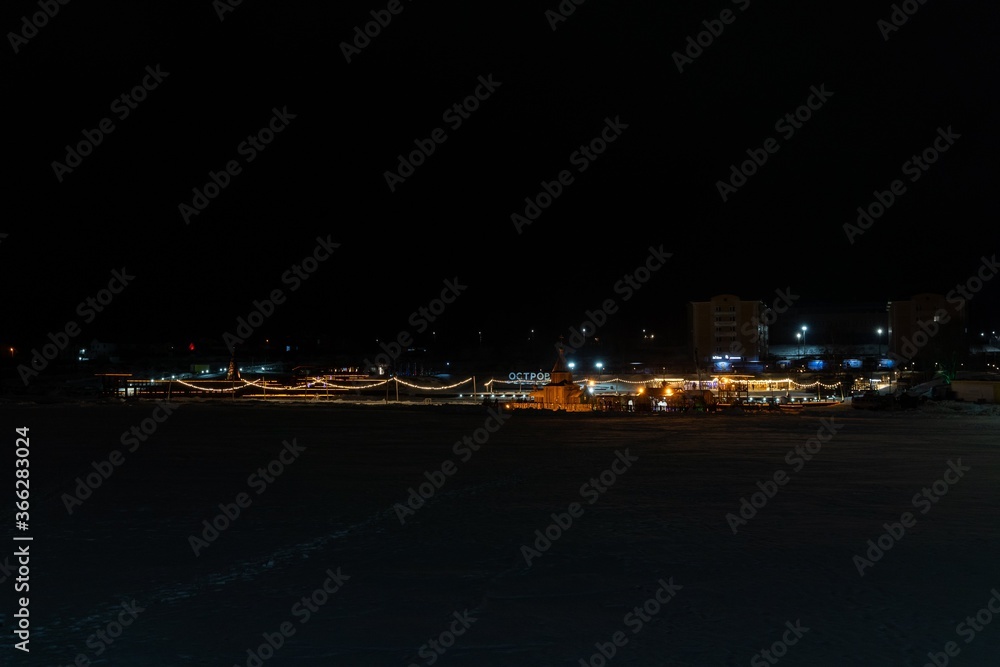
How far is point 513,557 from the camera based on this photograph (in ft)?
21.7

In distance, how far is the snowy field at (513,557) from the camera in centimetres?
469

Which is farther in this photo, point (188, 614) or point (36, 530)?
point (36, 530)

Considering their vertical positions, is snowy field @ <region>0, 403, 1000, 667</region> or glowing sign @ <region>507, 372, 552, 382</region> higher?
glowing sign @ <region>507, 372, 552, 382</region>

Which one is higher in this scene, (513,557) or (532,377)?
(532,377)

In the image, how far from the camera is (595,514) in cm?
834

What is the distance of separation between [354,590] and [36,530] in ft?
12.4

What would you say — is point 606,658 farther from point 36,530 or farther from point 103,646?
point 36,530

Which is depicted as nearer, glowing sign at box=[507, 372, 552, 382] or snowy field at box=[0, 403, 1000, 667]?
A: snowy field at box=[0, 403, 1000, 667]

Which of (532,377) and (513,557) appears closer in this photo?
(513,557)

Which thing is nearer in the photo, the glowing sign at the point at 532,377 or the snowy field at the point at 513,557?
the snowy field at the point at 513,557

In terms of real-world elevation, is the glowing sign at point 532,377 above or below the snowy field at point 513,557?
above

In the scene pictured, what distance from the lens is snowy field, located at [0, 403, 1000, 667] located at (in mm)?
4688

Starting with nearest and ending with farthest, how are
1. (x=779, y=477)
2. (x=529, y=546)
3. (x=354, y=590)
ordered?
(x=354, y=590)
(x=529, y=546)
(x=779, y=477)

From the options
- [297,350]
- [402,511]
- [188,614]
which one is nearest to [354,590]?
[188,614]
